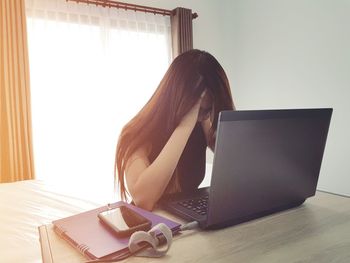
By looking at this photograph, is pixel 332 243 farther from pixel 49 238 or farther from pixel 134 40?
pixel 134 40

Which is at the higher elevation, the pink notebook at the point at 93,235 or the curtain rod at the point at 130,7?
the curtain rod at the point at 130,7

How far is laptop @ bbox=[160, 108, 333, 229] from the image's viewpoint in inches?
25.4

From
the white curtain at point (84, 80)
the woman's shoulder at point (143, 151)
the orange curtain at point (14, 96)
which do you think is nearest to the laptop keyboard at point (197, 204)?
the woman's shoulder at point (143, 151)

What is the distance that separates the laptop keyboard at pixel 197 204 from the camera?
79cm

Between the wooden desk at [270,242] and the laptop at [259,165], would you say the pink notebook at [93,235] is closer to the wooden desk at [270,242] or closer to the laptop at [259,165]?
the wooden desk at [270,242]

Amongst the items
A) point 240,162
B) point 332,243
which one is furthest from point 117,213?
point 332,243

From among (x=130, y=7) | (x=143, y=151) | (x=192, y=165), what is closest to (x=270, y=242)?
(x=143, y=151)

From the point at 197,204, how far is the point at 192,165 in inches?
21.1

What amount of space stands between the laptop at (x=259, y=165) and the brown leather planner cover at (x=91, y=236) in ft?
0.40

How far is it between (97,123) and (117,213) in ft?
6.73

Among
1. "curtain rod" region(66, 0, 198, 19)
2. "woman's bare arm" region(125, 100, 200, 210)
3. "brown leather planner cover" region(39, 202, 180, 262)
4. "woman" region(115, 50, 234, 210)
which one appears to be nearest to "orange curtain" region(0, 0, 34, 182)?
"curtain rod" region(66, 0, 198, 19)

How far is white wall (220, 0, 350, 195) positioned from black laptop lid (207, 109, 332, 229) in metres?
1.86

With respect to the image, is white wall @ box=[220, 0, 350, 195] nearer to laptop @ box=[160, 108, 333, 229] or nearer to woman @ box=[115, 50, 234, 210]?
woman @ box=[115, 50, 234, 210]

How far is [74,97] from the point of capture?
2.59 meters
